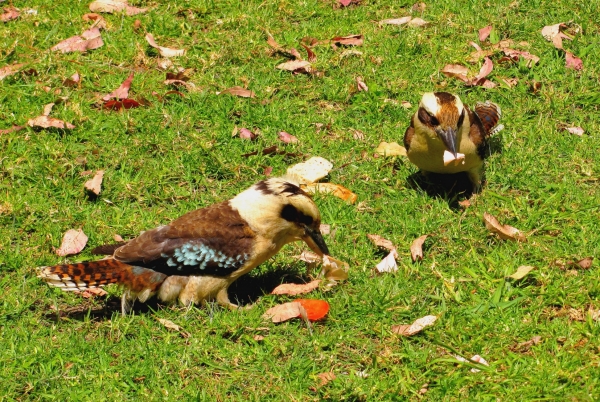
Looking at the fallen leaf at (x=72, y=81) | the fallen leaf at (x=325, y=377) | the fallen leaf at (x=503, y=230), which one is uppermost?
the fallen leaf at (x=72, y=81)

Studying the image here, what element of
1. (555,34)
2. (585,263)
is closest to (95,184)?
(585,263)

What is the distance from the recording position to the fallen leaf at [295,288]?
248 inches

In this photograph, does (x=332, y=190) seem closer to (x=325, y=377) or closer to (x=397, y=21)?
(x=325, y=377)

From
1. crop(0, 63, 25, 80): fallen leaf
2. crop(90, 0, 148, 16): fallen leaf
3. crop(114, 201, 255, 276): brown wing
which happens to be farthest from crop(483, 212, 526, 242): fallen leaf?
crop(90, 0, 148, 16): fallen leaf

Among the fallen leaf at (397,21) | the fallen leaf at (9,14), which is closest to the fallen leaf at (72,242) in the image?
the fallen leaf at (9,14)

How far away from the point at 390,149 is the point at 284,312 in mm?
2594

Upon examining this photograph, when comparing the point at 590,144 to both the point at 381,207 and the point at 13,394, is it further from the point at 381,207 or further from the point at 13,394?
the point at 13,394

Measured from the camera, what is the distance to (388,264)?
6.54 metres

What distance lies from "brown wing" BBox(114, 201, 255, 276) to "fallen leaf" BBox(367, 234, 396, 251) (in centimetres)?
112

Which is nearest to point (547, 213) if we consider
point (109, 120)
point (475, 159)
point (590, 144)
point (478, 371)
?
point (475, 159)

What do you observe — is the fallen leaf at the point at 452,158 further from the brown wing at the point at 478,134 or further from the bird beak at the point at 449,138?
the brown wing at the point at 478,134

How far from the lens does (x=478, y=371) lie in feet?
18.1

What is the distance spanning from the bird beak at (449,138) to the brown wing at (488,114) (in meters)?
0.65

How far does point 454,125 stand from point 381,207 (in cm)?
92
